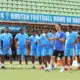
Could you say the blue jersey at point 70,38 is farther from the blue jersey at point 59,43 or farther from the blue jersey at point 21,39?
the blue jersey at point 21,39

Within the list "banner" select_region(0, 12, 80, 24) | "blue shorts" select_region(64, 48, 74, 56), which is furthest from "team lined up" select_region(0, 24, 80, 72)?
"banner" select_region(0, 12, 80, 24)

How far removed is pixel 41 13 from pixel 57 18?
1.47 m

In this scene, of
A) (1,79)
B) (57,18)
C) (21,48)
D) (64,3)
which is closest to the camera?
(1,79)

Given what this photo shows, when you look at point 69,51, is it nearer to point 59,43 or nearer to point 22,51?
point 59,43

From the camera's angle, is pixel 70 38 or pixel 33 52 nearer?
pixel 70 38

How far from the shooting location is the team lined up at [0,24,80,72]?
14.5m

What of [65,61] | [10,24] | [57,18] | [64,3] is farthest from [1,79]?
[64,3]

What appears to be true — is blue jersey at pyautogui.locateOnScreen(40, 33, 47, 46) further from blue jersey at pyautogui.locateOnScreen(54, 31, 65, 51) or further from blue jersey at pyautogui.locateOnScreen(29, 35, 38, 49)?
blue jersey at pyautogui.locateOnScreen(54, 31, 65, 51)

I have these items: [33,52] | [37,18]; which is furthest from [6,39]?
[37,18]

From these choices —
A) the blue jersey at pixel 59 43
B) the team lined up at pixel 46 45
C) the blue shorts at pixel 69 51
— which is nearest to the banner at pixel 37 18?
the team lined up at pixel 46 45

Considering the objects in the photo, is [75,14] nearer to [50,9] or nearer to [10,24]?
[50,9]

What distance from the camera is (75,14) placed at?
114 ft

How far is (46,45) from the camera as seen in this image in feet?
54.3

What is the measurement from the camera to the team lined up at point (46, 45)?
47.6 ft
